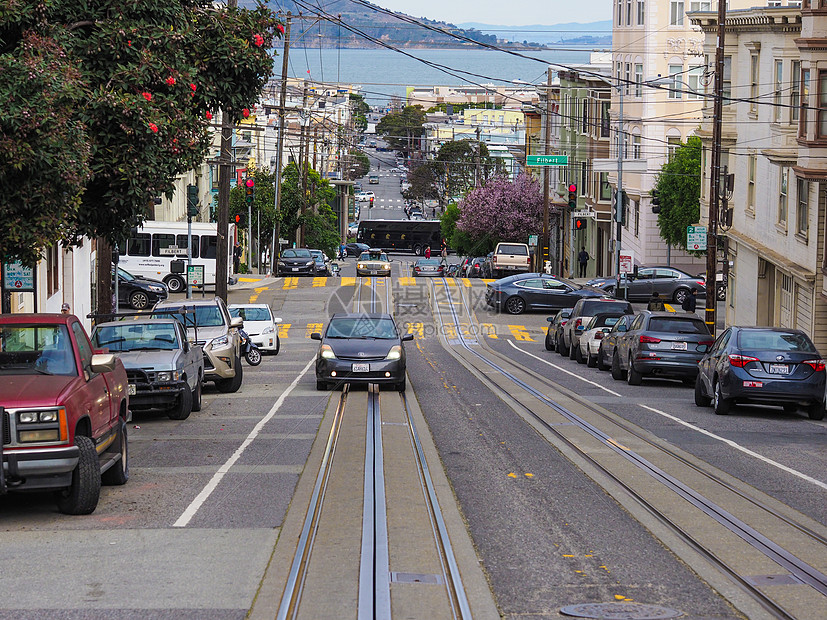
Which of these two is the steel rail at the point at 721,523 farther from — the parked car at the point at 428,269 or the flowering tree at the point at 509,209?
the flowering tree at the point at 509,209

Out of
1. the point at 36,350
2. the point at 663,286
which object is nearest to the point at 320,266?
the point at 663,286

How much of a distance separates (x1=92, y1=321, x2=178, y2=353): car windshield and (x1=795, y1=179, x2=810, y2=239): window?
20.5 m

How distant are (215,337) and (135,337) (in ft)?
12.0

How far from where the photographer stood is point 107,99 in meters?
13.7

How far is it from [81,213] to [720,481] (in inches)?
336

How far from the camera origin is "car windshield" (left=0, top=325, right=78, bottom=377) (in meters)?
11.2

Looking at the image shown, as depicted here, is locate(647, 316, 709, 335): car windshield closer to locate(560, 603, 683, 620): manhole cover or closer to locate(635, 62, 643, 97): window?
locate(560, 603, 683, 620): manhole cover

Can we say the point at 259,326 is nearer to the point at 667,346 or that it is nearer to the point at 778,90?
the point at 667,346

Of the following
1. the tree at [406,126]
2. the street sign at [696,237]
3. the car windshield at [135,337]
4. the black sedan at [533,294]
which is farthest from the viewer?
the tree at [406,126]

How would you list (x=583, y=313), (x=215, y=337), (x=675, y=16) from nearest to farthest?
(x=215, y=337) < (x=583, y=313) < (x=675, y=16)

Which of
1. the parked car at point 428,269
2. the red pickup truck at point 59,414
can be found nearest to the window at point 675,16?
the parked car at point 428,269

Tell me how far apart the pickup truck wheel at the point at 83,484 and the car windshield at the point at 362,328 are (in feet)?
38.9

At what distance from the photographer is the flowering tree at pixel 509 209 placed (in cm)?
8100

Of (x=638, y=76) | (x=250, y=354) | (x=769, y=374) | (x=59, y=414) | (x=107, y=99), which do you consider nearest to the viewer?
(x=59, y=414)
